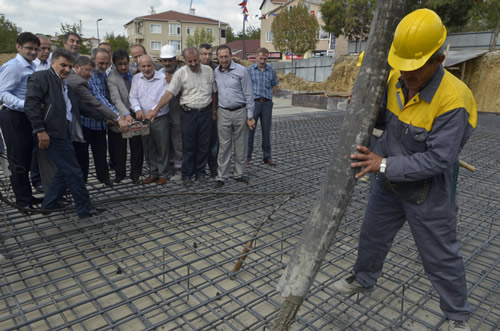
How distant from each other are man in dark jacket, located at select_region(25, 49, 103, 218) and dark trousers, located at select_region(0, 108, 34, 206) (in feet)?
1.16

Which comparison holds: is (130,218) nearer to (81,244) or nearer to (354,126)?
(81,244)

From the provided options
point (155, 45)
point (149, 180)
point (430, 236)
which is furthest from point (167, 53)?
point (155, 45)

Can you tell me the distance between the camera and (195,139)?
4.54 meters

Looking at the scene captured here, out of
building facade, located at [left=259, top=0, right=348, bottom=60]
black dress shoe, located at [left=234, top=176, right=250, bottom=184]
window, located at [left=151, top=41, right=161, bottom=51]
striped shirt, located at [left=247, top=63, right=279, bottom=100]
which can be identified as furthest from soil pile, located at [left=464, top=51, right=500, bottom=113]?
window, located at [left=151, top=41, right=161, bottom=51]

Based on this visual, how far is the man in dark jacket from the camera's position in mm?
3047

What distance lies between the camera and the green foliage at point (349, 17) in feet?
69.8

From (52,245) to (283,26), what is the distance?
1002 inches

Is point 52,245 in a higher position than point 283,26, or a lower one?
lower

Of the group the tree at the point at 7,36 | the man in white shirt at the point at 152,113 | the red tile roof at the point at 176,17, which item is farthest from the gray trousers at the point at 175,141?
the red tile roof at the point at 176,17

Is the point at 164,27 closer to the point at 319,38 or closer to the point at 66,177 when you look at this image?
the point at 319,38

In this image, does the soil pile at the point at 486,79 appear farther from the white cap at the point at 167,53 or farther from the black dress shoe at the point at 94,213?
the black dress shoe at the point at 94,213

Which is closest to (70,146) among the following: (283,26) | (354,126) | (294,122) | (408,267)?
(354,126)

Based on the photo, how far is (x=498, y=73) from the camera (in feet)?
44.9

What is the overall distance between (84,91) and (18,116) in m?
0.67
